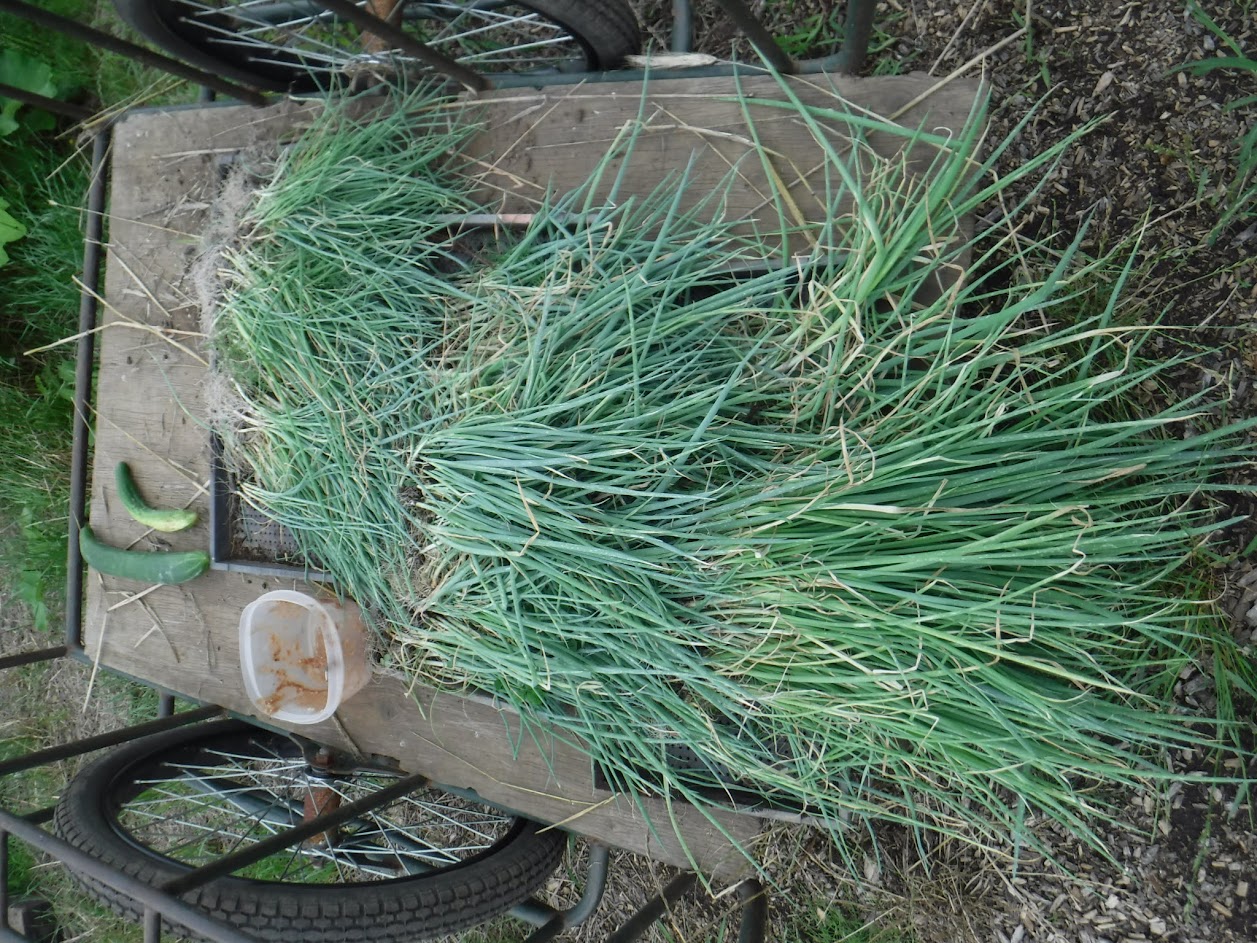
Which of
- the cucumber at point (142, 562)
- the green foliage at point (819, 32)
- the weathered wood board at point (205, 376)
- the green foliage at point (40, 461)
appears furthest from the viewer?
the green foliage at point (40, 461)

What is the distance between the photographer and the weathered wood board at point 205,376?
152 cm

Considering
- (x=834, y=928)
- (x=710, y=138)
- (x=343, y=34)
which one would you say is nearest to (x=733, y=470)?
(x=710, y=138)

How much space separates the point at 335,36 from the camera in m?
1.66

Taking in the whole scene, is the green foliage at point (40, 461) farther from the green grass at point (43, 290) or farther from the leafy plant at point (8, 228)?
the leafy plant at point (8, 228)

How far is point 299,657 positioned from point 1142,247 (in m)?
1.90

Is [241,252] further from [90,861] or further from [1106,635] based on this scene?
[1106,635]

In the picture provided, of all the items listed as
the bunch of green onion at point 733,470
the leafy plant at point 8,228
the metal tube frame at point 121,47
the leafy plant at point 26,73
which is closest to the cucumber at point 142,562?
the bunch of green onion at point 733,470

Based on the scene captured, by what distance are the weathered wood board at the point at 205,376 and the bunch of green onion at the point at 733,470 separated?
7cm

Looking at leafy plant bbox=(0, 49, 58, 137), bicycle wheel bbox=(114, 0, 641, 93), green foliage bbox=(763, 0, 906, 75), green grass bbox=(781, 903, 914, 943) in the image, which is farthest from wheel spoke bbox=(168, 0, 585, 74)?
green grass bbox=(781, 903, 914, 943)

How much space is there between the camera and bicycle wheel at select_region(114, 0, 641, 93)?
1.58 meters

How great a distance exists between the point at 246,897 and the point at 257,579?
649 millimetres

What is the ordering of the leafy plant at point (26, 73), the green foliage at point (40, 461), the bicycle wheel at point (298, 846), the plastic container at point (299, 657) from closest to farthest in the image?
the bicycle wheel at point (298, 846) < the plastic container at point (299, 657) < the leafy plant at point (26, 73) < the green foliage at point (40, 461)

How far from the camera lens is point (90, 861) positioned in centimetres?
130

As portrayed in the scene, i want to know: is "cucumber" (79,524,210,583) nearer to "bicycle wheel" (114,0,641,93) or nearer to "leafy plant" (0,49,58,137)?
"bicycle wheel" (114,0,641,93)
